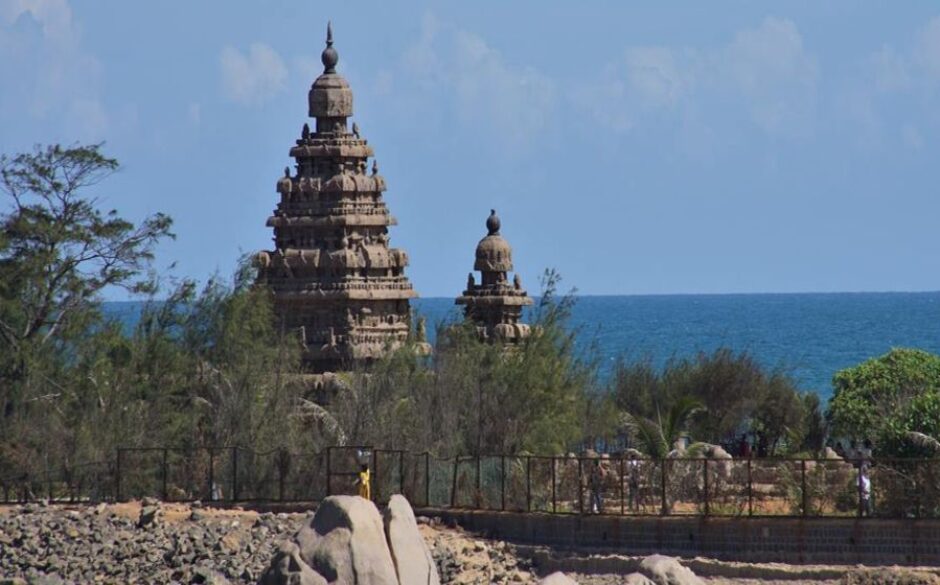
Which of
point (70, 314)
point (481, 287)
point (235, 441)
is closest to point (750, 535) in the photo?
point (235, 441)

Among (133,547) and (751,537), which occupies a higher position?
(751,537)

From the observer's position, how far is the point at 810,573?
2098 inches

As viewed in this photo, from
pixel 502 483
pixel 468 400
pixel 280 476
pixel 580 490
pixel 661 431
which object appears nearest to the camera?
pixel 580 490

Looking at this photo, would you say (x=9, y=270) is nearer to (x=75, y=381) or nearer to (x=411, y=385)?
(x=75, y=381)

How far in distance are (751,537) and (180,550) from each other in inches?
435

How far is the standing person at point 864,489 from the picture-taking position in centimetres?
5416

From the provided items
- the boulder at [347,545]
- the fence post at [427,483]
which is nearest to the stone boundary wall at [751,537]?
the fence post at [427,483]

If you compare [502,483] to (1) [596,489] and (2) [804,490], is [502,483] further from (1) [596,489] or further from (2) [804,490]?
(2) [804,490]

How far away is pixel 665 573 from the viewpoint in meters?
43.4

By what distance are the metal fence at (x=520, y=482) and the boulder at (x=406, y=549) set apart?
1395cm

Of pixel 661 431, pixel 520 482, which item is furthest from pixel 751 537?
pixel 661 431

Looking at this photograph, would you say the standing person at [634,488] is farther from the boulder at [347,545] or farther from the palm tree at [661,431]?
the boulder at [347,545]

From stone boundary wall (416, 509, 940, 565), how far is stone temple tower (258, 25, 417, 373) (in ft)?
74.3

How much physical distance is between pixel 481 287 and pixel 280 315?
5839 millimetres
